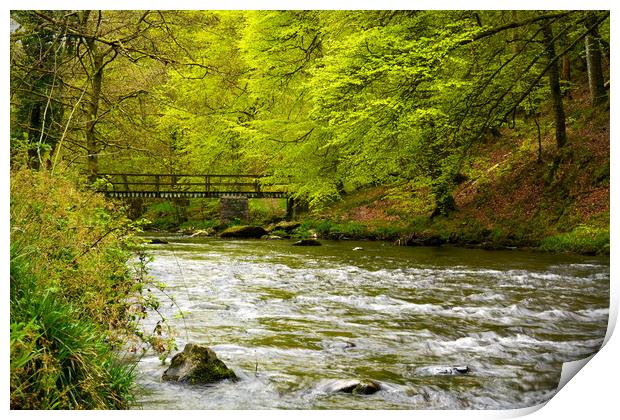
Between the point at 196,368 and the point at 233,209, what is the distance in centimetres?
1523

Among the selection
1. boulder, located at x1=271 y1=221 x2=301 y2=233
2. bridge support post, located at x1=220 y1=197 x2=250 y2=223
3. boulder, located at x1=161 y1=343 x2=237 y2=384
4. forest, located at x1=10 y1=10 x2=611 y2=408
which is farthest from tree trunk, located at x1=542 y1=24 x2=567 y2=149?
bridge support post, located at x1=220 y1=197 x2=250 y2=223

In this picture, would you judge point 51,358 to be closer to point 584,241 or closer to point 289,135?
point 584,241

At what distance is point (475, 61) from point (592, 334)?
5399 millimetres

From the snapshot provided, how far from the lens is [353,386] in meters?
4.51

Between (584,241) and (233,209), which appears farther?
(233,209)

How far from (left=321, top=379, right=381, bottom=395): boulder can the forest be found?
1170 mm

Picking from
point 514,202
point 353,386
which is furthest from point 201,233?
point 353,386

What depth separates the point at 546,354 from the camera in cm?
551

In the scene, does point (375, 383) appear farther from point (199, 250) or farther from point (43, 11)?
point (199, 250)

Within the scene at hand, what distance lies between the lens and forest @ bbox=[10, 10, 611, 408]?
436 centimetres

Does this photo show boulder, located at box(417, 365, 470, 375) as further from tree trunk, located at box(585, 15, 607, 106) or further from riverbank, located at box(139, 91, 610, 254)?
tree trunk, located at box(585, 15, 607, 106)

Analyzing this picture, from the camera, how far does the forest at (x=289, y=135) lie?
436 centimetres
